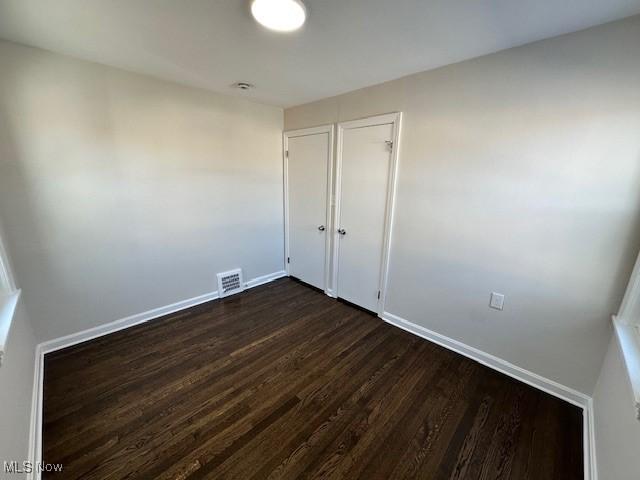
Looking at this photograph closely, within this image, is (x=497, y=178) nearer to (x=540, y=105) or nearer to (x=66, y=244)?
(x=540, y=105)

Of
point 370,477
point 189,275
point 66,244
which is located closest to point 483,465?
point 370,477

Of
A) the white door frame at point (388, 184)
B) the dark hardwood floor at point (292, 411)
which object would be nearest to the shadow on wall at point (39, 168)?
the dark hardwood floor at point (292, 411)

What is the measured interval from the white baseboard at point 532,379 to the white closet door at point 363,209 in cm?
53

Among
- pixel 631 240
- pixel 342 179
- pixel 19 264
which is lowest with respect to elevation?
pixel 19 264

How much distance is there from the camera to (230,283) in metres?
3.18

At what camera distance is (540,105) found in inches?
63.6

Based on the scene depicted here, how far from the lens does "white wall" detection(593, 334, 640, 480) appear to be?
1025 millimetres

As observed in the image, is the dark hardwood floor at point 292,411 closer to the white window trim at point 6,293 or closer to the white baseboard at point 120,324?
the white baseboard at point 120,324

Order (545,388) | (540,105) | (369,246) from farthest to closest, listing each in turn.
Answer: (369,246) < (545,388) < (540,105)

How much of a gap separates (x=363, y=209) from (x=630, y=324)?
1933mm

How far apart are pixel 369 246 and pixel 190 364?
1.89 m

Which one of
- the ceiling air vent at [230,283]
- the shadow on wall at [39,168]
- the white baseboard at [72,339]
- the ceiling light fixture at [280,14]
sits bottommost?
the white baseboard at [72,339]

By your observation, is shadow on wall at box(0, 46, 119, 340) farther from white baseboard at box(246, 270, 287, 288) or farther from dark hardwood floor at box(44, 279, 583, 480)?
white baseboard at box(246, 270, 287, 288)

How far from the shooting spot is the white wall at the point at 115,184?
72.8 inches
